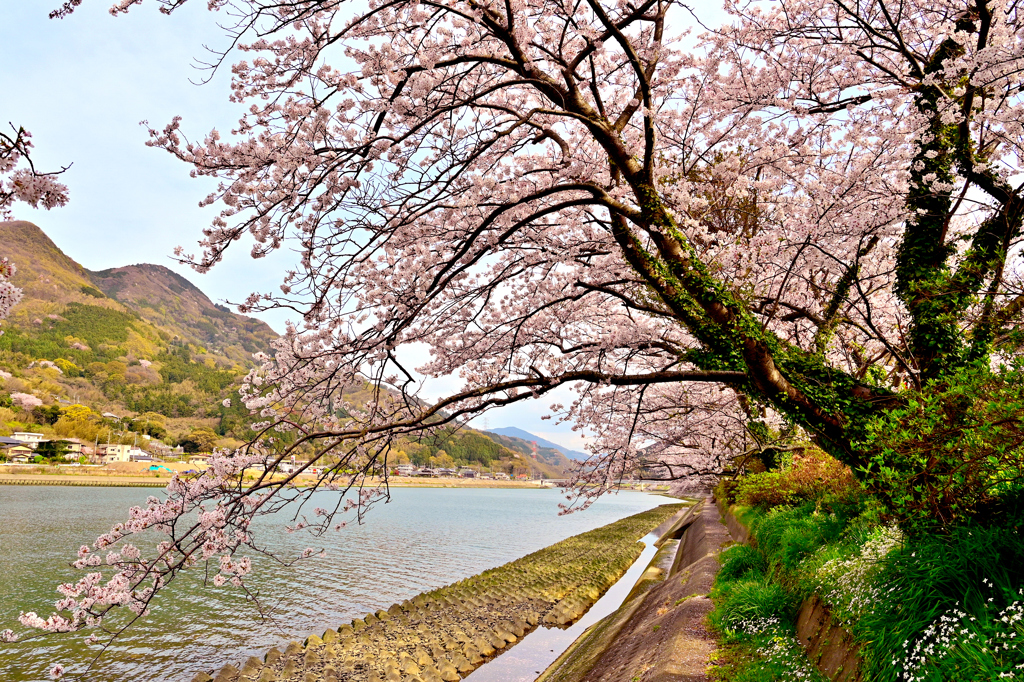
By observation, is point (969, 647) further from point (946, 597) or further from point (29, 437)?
point (29, 437)

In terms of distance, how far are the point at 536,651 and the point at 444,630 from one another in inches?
80.6

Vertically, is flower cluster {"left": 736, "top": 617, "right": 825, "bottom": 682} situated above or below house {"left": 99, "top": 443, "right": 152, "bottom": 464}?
above

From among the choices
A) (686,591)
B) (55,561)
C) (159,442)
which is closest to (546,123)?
(686,591)

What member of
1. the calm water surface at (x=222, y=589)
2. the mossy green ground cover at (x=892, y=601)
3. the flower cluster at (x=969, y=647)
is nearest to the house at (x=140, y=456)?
the calm water surface at (x=222, y=589)

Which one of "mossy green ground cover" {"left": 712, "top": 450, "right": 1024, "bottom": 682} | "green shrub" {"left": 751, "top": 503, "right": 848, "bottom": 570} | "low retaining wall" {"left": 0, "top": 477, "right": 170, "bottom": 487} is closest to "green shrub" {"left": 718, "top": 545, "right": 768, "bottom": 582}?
"green shrub" {"left": 751, "top": 503, "right": 848, "bottom": 570}

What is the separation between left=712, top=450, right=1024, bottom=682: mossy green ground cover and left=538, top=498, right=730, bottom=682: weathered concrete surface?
304mm

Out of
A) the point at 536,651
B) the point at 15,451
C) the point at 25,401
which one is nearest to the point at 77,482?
the point at 15,451

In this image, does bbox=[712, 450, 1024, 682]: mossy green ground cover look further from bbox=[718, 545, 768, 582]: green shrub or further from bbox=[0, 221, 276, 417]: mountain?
bbox=[0, 221, 276, 417]: mountain

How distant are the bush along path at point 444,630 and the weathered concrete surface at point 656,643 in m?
1.67

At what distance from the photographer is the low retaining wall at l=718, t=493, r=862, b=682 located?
12.0ft

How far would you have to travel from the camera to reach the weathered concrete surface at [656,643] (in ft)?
16.3

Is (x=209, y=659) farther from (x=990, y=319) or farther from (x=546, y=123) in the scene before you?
(x=990, y=319)

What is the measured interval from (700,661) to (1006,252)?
5.77m

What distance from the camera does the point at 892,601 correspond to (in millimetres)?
3352
